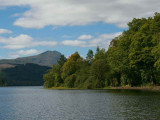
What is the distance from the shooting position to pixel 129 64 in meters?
93.1

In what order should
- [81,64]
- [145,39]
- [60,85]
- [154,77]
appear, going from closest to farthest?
[145,39] → [154,77] → [81,64] → [60,85]

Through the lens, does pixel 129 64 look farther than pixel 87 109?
Yes

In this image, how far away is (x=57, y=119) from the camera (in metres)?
28.6

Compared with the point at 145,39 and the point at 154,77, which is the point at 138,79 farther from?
the point at 145,39

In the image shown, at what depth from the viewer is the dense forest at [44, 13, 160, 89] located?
81688 millimetres

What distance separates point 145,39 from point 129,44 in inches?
549

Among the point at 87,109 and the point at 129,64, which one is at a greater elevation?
the point at 129,64

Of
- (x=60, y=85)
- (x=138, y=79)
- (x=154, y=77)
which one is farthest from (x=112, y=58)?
(x=60, y=85)

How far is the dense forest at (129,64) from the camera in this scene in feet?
268

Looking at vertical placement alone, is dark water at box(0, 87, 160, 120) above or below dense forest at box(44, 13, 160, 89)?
below

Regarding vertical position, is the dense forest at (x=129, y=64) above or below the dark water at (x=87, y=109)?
above

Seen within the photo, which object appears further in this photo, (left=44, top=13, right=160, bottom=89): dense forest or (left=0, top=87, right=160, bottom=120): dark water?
(left=44, top=13, right=160, bottom=89): dense forest

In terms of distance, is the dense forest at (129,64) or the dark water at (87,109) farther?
the dense forest at (129,64)

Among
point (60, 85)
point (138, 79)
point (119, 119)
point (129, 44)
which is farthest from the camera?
point (60, 85)
